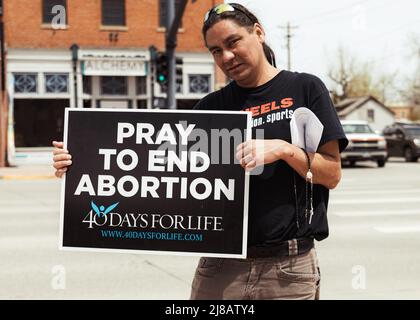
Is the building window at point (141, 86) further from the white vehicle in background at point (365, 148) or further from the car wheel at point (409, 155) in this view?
the car wheel at point (409, 155)

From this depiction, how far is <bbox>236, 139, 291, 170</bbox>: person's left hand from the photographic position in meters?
2.04

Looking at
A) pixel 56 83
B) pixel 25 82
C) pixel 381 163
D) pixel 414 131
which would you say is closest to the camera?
pixel 381 163

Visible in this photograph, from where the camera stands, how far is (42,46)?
24875 millimetres

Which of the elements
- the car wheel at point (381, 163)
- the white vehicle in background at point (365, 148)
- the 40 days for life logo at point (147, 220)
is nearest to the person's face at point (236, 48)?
the 40 days for life logo at point (147, 220)

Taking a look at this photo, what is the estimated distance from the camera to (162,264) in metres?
6.56

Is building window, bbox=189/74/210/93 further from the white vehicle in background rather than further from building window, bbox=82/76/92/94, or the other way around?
the white vehicle in background

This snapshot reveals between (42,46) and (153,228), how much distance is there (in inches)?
945

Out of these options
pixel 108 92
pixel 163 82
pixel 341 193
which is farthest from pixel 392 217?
pixel 108 92

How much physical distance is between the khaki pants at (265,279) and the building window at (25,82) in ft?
78.0

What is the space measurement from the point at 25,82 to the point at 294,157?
79.1 feet

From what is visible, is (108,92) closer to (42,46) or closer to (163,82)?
(42,46)

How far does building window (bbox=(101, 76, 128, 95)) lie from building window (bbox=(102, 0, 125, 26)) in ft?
7.70

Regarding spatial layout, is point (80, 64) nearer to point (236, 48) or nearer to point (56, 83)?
point (56, 83)

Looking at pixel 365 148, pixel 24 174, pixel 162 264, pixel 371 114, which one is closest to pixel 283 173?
pixel 162 264
